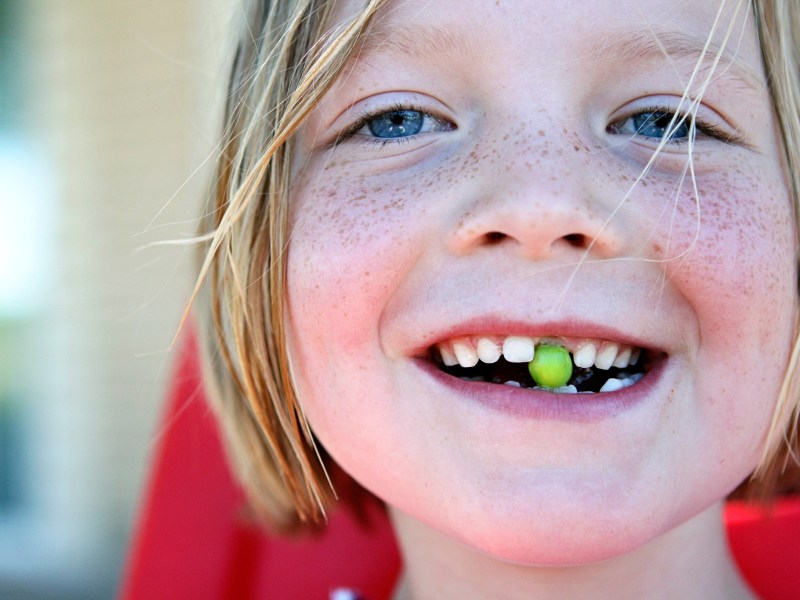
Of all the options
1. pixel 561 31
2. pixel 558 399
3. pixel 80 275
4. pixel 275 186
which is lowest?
pixel 558 399

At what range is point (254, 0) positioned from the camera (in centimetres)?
123

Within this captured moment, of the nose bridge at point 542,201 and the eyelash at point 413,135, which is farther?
the eyelash at point 413,135

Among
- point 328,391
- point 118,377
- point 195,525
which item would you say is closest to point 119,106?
point 118,377

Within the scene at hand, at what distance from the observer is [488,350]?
38.4 inches

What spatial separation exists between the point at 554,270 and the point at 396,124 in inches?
12.1

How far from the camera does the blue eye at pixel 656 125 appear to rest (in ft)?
3.30

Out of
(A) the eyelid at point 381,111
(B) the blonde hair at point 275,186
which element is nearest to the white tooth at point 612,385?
(B) the blonde hair at point 275,186

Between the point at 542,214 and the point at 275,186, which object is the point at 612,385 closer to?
the point at 542,214

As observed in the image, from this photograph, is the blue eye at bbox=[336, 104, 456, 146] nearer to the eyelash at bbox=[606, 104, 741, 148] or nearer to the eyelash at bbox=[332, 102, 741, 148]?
the eyelash at bbox=[332, 102, 741, 148]

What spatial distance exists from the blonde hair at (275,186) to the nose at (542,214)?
0.87 feet

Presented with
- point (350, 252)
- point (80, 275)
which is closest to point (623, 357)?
point (350, 252)

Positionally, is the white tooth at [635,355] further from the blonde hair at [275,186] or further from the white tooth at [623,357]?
the blonde hair at [275,186]

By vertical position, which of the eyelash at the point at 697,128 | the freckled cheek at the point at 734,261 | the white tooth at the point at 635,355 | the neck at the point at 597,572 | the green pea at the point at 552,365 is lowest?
the neck at the point at 597,572

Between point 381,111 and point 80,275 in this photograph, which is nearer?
point 381,111
